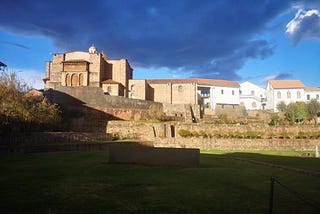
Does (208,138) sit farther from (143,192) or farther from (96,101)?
(143,192)

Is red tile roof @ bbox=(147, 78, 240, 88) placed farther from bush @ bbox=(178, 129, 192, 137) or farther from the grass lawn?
the grass lawn

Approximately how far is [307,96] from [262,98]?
10766mm

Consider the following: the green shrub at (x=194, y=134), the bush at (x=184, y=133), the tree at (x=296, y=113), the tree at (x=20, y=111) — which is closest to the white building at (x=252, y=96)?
the tree at (x=296, y=113)

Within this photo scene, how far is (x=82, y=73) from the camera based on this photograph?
49125mm

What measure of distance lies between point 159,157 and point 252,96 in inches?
2495

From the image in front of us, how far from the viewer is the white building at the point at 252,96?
71.8 meters

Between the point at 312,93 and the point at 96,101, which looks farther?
the point at 312,93

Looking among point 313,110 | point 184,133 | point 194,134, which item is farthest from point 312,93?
point 184,133

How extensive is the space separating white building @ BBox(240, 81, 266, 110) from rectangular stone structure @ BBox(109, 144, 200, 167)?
60071mm

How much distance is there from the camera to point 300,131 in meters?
35.8

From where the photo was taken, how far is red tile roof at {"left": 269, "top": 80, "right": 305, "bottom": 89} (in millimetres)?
70188

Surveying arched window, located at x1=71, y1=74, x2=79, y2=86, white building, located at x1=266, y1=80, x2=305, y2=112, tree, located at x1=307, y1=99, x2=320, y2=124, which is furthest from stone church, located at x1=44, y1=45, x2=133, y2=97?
white building, located at x1=266, y1=80, x2=305, y2=112

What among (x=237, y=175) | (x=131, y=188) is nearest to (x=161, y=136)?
(x=237, y=175)

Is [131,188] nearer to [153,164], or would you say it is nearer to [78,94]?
[153,164]
